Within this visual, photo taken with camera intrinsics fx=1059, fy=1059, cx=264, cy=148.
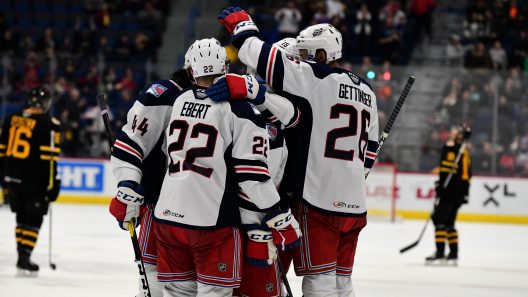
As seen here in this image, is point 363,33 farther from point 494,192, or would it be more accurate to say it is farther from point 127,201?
point 127,201

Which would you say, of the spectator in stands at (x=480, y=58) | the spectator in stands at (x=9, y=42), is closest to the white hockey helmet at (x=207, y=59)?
the spectator in stands at (x=480, y=58)

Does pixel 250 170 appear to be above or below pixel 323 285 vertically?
above

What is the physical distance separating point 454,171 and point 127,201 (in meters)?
5.68

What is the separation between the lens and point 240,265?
4637mm

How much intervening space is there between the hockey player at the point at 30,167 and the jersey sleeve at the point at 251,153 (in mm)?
3824

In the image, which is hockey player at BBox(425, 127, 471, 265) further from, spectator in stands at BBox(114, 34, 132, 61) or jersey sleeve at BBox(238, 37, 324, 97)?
spectator in stands at BBox(114, 34, 132, 61)

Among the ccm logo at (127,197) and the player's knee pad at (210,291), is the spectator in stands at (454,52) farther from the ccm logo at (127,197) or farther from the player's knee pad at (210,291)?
the player's knee pad at (210,291)

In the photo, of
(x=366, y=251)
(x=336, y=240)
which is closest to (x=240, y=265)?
(x=336, y=240)

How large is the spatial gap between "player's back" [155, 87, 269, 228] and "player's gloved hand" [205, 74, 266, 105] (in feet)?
0.13

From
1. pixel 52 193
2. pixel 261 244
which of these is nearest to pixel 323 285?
pixel 261 244

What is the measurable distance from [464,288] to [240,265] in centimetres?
400

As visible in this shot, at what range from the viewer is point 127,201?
4.85 m

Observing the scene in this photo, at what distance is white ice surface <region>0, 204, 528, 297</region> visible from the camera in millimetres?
7699

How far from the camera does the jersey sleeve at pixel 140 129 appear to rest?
491 cm
